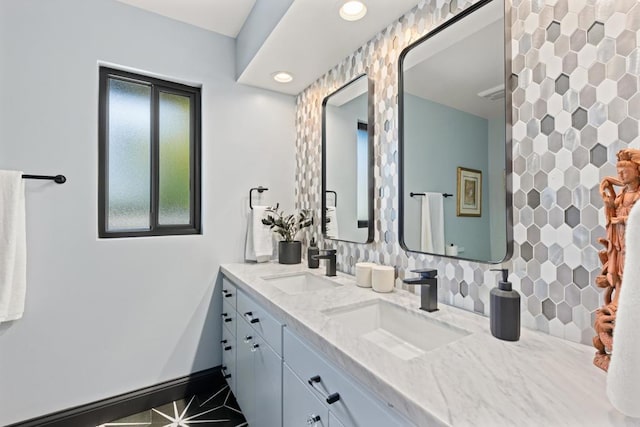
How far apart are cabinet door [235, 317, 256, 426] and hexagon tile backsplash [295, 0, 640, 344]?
1.01 metres

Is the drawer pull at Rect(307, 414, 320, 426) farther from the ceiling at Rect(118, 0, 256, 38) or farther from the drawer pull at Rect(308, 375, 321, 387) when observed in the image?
the ceiling at Rect(118, 0, 256, 38)

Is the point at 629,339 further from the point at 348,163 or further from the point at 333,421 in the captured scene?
the point at 348,163

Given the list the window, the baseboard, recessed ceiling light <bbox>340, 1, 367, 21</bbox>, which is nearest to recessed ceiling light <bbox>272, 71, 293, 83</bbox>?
the window

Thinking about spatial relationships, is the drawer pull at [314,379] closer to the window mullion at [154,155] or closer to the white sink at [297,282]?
the white sink at [297,282]

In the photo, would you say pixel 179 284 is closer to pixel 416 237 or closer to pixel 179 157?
pixel 179 157

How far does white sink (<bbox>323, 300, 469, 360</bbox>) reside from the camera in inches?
44.0

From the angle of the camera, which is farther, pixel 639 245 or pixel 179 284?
pixel 179 284

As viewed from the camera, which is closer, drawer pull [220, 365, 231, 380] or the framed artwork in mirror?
the framed artwork in mirror

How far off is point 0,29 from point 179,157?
103 cm

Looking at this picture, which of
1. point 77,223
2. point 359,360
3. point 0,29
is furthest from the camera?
point 77,223

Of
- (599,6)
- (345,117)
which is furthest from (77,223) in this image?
(599,6)

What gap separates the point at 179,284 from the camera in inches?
80.7

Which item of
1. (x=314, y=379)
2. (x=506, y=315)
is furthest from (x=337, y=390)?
(x=506, y=315)

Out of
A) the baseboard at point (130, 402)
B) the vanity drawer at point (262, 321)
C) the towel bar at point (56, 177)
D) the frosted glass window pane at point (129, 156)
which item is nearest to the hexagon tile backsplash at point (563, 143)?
the vanity drawer at point (262, 321)
